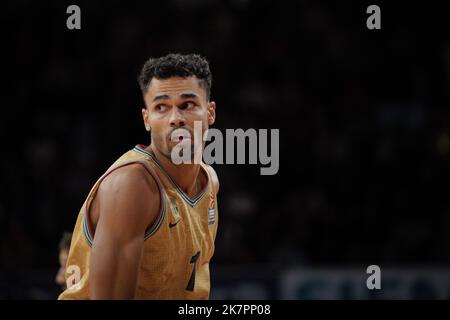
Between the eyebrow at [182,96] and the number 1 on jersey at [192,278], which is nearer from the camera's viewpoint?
the eyebrow at [182,96]

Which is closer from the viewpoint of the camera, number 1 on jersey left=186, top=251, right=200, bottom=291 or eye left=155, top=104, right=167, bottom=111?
eye left=155, top=104, right=167, bottom=111

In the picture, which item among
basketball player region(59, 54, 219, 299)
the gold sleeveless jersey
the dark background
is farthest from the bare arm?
the dark background

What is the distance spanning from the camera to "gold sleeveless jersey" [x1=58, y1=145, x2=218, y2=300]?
3.14 m

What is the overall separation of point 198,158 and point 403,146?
5781 millimetres

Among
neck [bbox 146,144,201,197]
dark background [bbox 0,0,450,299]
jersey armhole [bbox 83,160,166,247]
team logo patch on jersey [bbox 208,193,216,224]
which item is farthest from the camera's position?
dark background [bbox 0,0,450,299]

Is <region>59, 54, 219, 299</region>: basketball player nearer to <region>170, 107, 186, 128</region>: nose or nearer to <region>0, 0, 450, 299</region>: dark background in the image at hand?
<region>170, 107, 186, 128</region>: nose

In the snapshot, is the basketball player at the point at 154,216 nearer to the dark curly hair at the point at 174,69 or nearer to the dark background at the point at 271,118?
the dark curly hair at the point at 174,69

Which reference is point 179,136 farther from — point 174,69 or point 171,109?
point 174,69

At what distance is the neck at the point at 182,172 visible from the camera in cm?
338

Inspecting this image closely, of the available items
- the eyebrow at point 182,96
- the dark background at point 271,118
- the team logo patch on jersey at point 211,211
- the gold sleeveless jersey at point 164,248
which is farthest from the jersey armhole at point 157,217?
the dark background at point 271,118

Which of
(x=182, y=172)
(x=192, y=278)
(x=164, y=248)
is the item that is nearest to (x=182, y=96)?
(x=182, y=172)

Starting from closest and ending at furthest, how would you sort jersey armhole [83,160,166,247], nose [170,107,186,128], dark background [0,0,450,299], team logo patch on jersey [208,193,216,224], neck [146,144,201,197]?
jersey armhole [83,160,166,247] < nose [170,107,186,128] < neck [146,144,201,197] < team logo patch on jersey [208,193,216,224] < dark background [0,0,450,299]

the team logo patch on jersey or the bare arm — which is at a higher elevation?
the team logo patch on jersey

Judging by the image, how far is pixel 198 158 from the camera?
348 cm
